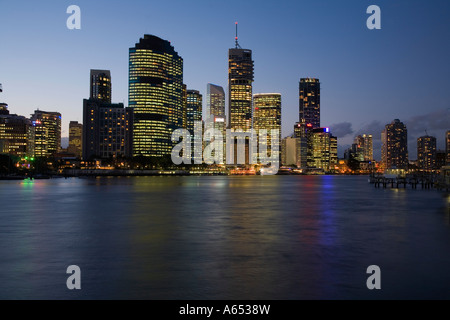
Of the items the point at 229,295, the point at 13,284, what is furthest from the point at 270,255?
the point at 13,284

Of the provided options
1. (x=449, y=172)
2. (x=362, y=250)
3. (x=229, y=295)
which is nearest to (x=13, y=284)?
(x=229, y=295)

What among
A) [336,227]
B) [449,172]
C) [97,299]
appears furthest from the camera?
[449,172]

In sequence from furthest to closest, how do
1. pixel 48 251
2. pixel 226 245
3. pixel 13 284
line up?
pixel 226 245 → pixel 48 251 → pixel 13 284

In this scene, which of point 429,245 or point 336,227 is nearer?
point 429,245

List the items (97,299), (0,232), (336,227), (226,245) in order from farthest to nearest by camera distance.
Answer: (336,227) < (0,232) < (226,245) < (97,299)

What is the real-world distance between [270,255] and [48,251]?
Answer: 13.2 metres

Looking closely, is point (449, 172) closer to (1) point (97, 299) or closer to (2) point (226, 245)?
(2) point (226, 245)

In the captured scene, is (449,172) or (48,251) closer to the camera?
(48,251)

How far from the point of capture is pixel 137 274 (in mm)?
18609

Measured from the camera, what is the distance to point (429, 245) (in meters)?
27.0

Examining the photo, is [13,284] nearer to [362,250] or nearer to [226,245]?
[226,245]

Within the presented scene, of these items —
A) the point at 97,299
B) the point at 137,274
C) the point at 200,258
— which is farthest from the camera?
the point at 200,258

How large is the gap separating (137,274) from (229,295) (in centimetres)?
513

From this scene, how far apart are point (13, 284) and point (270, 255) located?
13.1 meters
